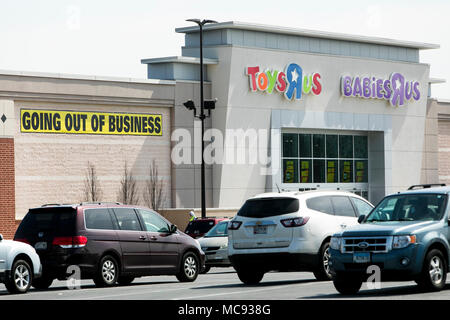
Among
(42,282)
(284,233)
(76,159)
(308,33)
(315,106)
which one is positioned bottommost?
(42,282)

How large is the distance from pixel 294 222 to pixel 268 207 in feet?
2.34

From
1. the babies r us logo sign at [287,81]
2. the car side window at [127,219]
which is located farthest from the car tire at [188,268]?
the babies r us logo sign at [287,81]

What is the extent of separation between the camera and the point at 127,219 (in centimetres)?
2338

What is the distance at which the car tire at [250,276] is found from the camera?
853 inches

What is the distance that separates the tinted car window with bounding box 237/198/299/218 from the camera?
21266mm

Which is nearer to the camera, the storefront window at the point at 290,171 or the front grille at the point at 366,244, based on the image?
the front grille at the point at 366,244

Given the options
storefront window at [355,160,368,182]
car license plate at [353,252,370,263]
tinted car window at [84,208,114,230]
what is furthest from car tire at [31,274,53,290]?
storefront window at [355,160,368,182]

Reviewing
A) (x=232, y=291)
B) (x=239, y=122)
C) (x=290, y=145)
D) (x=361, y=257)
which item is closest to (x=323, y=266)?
(x=232, y=291)

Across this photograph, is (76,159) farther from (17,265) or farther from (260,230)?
(260,230)

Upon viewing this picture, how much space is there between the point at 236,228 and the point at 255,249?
69 cm

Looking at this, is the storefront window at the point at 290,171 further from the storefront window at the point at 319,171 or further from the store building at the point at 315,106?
the storefront window at the point at 319,171

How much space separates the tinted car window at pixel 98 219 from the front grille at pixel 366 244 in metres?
6.71

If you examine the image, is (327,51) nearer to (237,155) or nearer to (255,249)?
(237,155)
